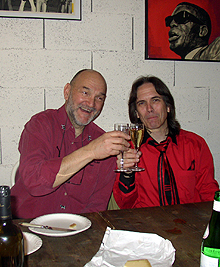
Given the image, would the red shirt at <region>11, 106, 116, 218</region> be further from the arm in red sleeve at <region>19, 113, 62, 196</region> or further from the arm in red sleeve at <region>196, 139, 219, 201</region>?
the arm in red sleeve at <region>196, 139, 219, 201</region>

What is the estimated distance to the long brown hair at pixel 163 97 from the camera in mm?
2193

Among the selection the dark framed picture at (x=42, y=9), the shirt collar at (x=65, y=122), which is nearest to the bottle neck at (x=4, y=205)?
the shirt collar at (x=65, y=122)

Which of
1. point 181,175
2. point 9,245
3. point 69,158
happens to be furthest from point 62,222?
point 181,175

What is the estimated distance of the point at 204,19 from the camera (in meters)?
2.59

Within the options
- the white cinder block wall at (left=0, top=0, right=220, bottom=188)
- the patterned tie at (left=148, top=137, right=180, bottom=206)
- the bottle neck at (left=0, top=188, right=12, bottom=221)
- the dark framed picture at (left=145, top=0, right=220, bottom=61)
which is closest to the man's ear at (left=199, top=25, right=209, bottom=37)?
the dark framed picture at (left=145, top=0, right=220, bottom=61)

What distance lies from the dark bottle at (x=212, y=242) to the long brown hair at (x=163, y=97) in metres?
1.32

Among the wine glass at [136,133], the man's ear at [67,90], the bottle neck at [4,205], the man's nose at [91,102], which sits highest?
the man's ear at [67,90]

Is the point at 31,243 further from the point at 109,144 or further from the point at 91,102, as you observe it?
the point at 91,102

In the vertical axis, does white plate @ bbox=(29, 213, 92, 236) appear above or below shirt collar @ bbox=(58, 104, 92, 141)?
below

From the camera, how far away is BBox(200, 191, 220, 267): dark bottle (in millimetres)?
765

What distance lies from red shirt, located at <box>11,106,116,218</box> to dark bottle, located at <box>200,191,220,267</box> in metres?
0.87

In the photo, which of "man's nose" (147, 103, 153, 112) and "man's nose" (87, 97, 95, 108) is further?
"man's nose" (147, 103, 153, 112)

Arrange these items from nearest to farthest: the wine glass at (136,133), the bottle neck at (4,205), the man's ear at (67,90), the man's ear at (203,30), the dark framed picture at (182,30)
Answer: the bottle neck at (4,205) → the wine glass at (136,133) → the man's ear at (67,90) → the dark framed picture at (182,30) → the man's ear at (203,30)

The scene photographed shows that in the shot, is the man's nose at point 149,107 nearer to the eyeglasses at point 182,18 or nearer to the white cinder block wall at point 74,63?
Result: the white cinder block wall at point 74,63
